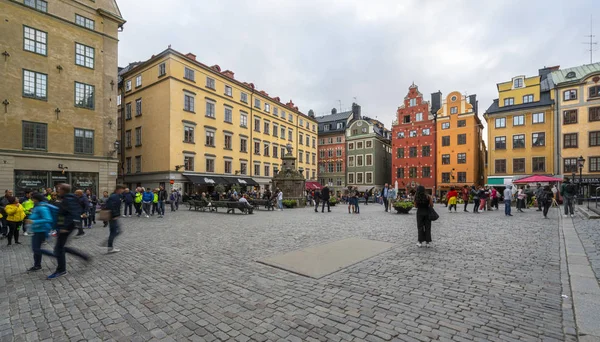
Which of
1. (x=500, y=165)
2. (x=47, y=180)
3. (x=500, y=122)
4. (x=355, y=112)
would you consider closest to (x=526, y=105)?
(x=500, y=122)

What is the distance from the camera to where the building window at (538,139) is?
37000 mm

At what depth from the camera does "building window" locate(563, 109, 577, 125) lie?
115 ft

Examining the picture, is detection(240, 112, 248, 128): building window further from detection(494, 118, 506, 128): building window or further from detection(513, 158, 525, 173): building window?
detection(513, 158, 525, 173): building window

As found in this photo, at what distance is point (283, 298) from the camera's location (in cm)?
432

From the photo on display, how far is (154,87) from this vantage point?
106 ft

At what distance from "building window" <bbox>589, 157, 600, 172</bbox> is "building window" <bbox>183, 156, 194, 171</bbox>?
46296mm

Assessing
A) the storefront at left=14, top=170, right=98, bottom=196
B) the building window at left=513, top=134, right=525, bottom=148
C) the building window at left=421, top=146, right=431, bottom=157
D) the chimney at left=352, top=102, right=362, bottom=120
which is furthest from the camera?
the chimney at left=352, top=102, right=362, bottom=120

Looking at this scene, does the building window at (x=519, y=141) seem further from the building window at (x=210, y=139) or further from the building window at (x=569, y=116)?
the building window at (x=210, y=139)

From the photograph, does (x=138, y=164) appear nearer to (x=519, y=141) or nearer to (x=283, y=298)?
(x=283, y=298)

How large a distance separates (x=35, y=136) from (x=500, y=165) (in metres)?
50.8

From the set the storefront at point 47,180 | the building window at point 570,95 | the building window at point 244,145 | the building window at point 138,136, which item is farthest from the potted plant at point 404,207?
the building window at point 570,95

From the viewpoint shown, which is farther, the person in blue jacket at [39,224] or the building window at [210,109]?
the building window at [210,109]

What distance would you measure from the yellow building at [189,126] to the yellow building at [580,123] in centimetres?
3861

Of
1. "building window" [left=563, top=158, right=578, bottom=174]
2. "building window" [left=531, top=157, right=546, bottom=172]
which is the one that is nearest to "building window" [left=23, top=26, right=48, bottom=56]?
"building window" [left=531, top=157, right=546, bottom=172]
